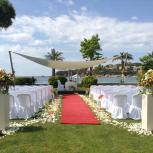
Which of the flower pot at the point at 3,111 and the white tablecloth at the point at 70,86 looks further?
the white tablecloth at the point at 70,86

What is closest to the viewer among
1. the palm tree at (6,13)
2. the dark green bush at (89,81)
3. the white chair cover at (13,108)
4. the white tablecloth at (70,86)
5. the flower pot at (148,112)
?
the flower pot at (148,112)

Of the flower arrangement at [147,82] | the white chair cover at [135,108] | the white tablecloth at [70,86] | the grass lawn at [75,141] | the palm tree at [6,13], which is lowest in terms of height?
the grass lawn at [75,141]

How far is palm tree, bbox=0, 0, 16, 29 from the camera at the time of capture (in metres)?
36.9

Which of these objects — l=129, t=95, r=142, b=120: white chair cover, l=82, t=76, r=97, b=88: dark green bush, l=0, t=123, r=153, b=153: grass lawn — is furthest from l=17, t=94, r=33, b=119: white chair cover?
l=82, t=76, r=97, b=88: dark green bush

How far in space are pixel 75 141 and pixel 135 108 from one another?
479 centimetres

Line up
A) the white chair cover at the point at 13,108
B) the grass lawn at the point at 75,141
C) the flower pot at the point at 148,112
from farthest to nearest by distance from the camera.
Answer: the white chair cover at the point at 13,108 → the flower pot at the point at 148,112 → the grass lawn at the point at 75,141

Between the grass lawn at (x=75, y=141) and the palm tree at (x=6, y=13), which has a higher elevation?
the palm tree at (x=6, y=13)

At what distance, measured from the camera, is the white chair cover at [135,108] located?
12.8 metres

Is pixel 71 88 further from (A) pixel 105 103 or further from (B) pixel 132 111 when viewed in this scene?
(B) pixel 132 111

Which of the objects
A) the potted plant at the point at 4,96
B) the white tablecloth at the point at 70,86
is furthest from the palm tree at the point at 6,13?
the potted plant at the point at 4,96

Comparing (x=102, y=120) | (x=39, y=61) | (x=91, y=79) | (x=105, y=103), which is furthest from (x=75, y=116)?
(x=91, y=79)

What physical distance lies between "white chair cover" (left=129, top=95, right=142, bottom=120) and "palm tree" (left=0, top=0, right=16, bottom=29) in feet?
86.0

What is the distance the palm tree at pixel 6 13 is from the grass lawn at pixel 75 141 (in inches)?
1098

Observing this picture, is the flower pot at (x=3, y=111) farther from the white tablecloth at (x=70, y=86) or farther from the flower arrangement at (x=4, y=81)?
the white tablecloth at (x=70, y=86)
